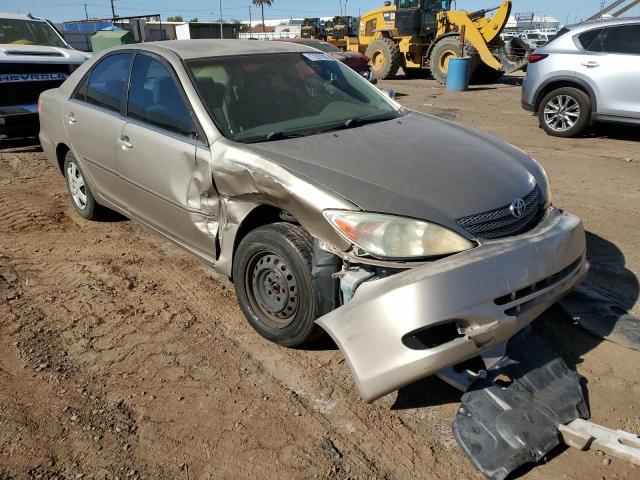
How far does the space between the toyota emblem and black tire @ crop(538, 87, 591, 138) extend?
20.6ft

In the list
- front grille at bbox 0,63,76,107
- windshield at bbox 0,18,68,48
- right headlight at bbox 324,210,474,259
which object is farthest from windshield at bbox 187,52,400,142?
windshield at bbox 0,18,68,48

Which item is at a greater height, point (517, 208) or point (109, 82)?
point (109, 82)

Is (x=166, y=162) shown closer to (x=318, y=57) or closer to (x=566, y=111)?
(x=318, y=57)

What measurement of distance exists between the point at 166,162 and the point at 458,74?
13.4 m

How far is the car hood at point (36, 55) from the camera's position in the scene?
764cm

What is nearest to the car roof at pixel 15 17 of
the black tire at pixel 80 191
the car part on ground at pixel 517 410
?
the black tire at pixel 80 191

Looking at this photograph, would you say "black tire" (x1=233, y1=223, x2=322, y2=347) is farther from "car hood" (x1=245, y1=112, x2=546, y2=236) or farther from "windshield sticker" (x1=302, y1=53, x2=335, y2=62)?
"windshield sticker" (x1=302, y1=53, x2=335, y2=62)

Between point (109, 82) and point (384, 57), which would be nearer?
point (109, 82)

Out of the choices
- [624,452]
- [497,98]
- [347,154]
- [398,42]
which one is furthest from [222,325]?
[398,42]

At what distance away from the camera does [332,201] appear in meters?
2.50

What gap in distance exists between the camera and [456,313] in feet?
7.22

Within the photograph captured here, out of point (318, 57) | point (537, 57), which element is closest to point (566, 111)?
point (537, 57)

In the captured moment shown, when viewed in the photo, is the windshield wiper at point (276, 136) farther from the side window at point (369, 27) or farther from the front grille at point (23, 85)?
the side window at point (369, 27)

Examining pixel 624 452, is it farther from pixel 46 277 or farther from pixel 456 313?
pixel 46 277
